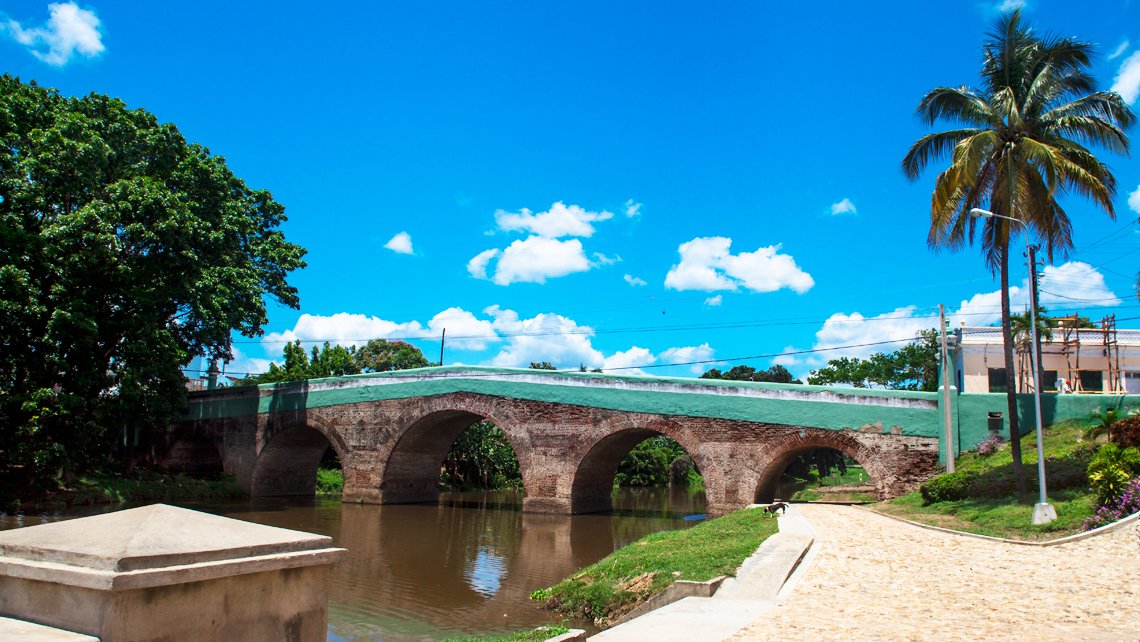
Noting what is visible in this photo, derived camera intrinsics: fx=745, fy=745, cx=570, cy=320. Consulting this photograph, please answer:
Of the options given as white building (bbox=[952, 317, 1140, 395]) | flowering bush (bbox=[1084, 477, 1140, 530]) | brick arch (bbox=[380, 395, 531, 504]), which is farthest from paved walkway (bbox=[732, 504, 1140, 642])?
white building (bbox=[952, 317, 1140, 395])

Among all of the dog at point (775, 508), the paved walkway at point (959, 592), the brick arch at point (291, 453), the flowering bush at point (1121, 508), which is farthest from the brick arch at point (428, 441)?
the flowering bush at point (1121, 508)

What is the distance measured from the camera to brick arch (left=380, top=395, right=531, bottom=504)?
65.3 feet

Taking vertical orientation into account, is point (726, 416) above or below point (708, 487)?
above

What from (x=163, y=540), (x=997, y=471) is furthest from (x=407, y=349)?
(x=163, y=540)

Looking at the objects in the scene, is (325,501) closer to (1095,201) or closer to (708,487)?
(708,487)

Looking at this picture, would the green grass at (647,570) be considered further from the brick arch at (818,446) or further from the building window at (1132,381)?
the building window at (1132,381)

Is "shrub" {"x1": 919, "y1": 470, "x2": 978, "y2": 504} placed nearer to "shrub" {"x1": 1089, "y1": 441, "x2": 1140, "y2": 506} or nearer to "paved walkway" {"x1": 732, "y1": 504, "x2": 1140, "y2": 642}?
"shrub" {"x1": 1089, "y1": 441, "x2": 1140, "y2": 506}

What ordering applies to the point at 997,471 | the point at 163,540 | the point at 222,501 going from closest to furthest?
the point at 163,540, the point at 997,471, the point at 222,501

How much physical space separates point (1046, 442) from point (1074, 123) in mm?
5893

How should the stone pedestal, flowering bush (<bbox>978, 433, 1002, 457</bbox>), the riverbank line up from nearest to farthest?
the stone pedestal → flowering bush (<bbox>978, 433, 1002, 457</bbox>) → the riverbank

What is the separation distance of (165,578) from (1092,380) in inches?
1043

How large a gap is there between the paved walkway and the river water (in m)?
3.11

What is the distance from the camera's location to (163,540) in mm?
2699

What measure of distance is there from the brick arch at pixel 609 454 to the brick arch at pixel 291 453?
24.6 feet
